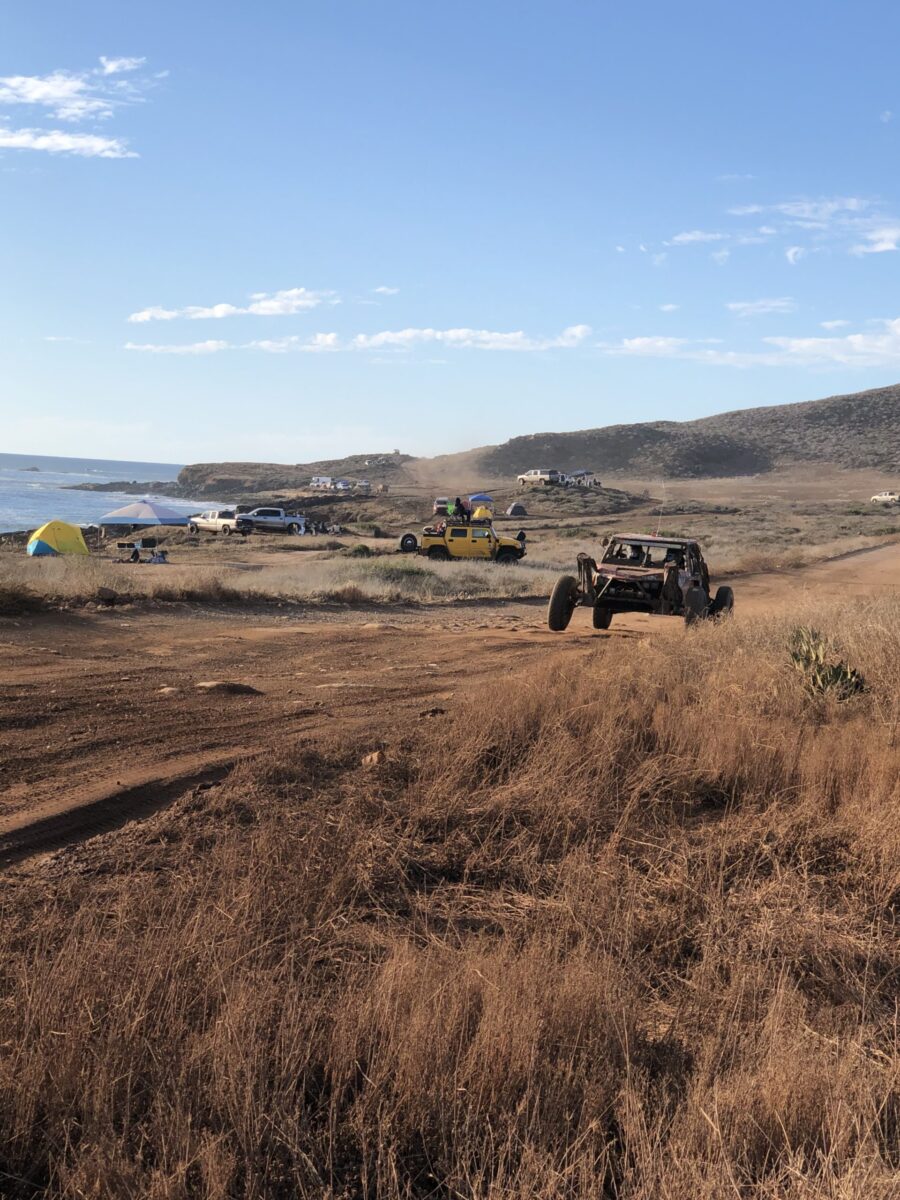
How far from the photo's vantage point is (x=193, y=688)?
926cm

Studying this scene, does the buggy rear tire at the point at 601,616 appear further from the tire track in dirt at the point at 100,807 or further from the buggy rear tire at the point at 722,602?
the tire track in dirt at the point at 100,807

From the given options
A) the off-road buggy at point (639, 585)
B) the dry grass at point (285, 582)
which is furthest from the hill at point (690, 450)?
the off-road buggy at point (639, 585)

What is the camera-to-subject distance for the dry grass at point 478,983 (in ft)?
8.30

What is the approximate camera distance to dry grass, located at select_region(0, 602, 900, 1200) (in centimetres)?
253

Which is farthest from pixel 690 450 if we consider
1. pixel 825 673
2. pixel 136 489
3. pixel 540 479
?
pixel 825 673

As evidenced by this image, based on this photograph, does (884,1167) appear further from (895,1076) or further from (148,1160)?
(148,1160)

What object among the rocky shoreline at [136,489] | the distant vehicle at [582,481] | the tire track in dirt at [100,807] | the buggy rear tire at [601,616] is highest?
the rocky shoreline at [136,489]

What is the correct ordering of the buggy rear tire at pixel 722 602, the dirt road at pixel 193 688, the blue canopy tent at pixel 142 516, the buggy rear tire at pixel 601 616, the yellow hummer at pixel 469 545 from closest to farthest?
the dirt road at pixel 193 688 → the buggy rear tire at pixel 722 602 → the buggy rear tire at pixel 601 616 → the yellow hummer at pixel 469 545 → the blue canopy tent at pixel 142 516

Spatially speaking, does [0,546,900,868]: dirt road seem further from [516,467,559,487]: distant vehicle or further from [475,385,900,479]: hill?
[475,385,900,479]: hill

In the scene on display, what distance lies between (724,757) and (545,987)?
340 centimetres

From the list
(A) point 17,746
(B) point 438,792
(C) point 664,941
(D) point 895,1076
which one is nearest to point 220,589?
(A) point 17,746

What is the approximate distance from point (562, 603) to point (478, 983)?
12.0 meters

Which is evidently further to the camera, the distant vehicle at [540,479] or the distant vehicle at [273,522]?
the distant vehicle at [540,479]

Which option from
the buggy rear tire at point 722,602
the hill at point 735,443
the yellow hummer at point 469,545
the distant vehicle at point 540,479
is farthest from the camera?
the hill at point 735,443
